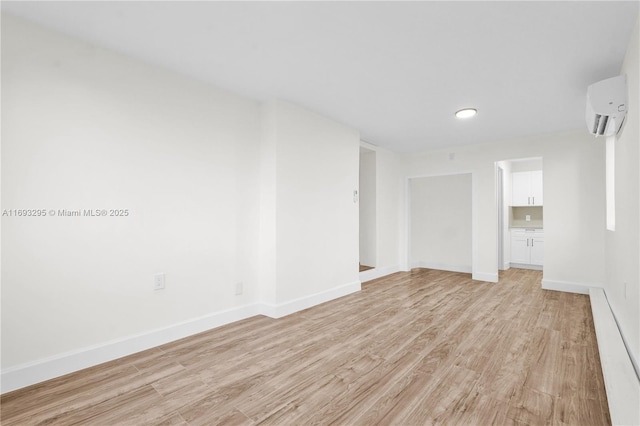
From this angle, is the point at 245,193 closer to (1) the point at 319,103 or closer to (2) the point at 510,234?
(1) the point at 319,103

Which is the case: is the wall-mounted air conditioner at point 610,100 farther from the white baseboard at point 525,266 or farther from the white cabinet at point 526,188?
the white baseboard at point 525,266

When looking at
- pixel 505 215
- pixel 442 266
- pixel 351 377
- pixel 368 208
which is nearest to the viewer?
pixel 351 377

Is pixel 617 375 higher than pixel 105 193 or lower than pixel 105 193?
lower

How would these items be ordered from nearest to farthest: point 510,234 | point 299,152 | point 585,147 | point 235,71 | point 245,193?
1. point 235,71
2. point 245,193
3. point 299,152
4. point 585,147
5. point 510,234

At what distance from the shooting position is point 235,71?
112 inches

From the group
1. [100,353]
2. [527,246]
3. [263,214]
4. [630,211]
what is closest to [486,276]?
[527,246]

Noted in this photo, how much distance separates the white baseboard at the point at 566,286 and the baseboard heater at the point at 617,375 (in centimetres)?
179

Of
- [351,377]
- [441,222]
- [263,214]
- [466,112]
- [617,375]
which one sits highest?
[466,112]

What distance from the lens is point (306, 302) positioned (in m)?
3.78

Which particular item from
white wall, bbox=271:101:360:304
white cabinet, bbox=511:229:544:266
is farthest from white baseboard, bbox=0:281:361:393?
white cabinet, bbox=511:229:544:266

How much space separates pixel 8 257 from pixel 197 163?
1542 millimetres

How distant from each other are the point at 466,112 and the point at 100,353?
4.57 m

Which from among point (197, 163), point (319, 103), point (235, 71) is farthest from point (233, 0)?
point (319, 103)

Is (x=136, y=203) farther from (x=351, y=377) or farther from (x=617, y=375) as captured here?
(x=617, y=375)
